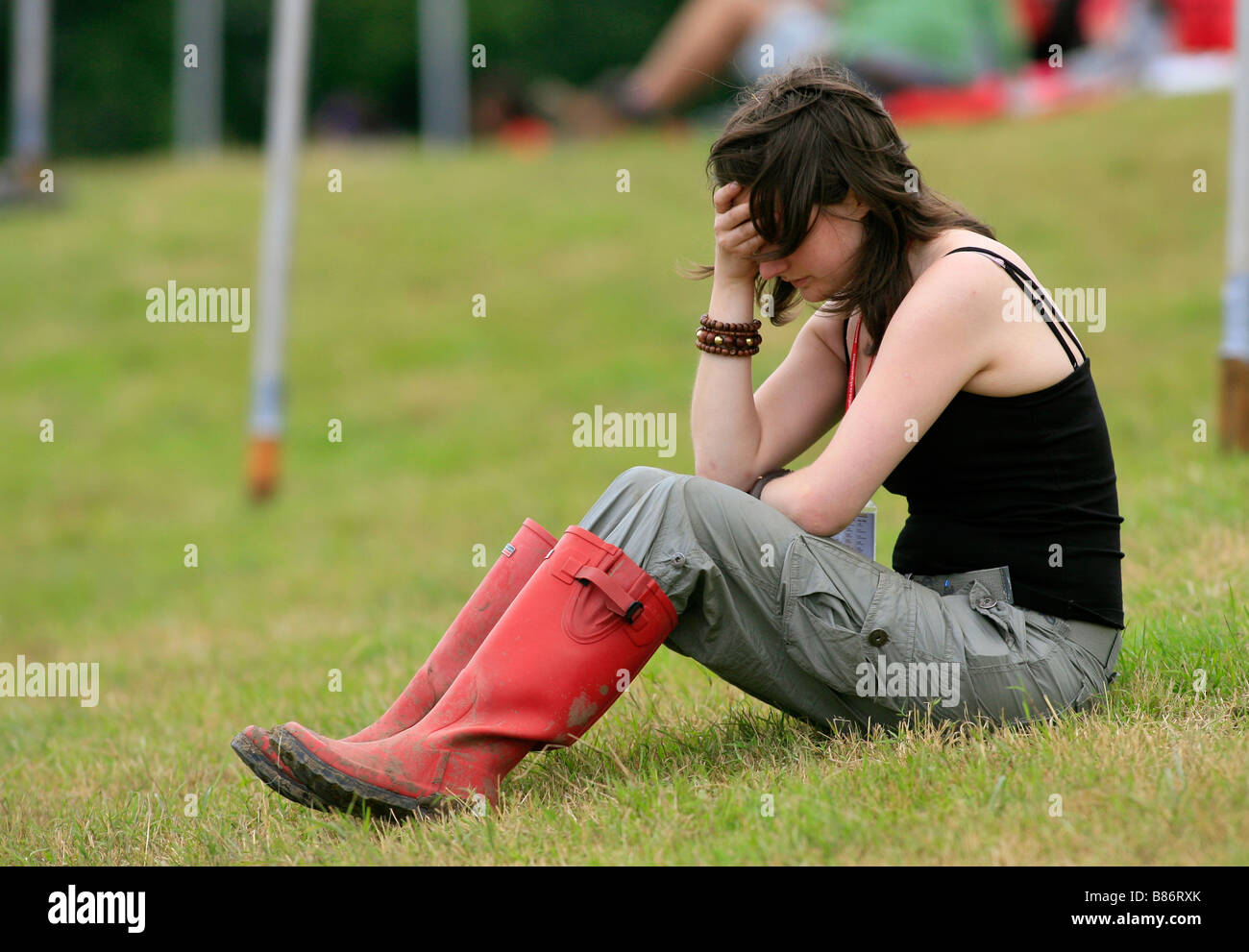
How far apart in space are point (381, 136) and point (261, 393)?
17151 millimetres

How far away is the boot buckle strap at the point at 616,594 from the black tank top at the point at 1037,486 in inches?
29.5

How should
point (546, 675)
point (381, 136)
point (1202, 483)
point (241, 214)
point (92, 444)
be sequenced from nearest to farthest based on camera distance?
1. point (546, 675)
2. point (1202, 483)
3. point (92, 444)
4. point (241, 214)
5. point (381, 136)

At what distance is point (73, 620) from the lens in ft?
27.3

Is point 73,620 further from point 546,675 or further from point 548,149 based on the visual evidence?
point 548,149

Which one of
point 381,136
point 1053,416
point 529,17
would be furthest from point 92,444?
point 529,17

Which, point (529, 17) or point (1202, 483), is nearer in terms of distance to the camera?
point (1202, 483)

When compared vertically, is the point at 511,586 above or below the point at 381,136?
below

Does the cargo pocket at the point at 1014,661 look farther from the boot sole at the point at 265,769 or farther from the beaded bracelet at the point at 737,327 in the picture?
the boot sole at the point at 265,769

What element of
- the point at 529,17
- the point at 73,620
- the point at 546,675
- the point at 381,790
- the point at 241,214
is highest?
the point at 529,17

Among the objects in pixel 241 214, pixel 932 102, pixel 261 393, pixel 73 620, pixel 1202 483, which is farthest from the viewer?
pixel 932 102

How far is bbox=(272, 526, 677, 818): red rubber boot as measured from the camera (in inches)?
114

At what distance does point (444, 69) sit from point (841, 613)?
2530cm

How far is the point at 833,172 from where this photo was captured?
3.04m

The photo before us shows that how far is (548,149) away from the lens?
16.8m
